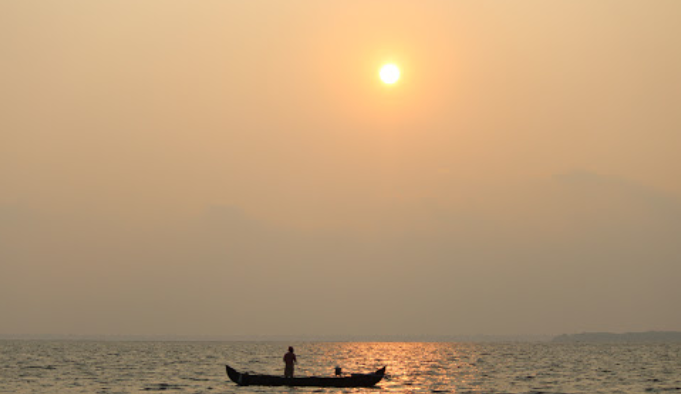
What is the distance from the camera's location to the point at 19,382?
2793 inches

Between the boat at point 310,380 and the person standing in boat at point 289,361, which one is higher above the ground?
the person standing in boat at point 289,361

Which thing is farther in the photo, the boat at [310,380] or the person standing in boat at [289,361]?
the boat at [310,380]

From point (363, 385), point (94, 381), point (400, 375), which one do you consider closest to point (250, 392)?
point (363, 385)

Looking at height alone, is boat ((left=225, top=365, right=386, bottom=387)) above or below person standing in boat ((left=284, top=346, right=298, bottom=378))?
below

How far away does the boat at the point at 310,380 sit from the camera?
6294 cm

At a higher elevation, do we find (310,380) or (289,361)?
(289,361)

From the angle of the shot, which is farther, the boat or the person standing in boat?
the boat

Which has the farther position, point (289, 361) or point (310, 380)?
point (310, 380)

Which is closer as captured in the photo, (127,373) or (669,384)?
(669,384)

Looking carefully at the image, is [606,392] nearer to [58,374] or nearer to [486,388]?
[486,388]

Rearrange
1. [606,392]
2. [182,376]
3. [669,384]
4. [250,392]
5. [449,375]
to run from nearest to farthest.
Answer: [250,392] → [606,392] → [669,384] → [182,376] → [449,375]

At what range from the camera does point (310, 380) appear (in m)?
63.1

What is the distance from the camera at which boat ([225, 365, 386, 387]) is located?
206 feet

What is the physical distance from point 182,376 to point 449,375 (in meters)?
27.6
